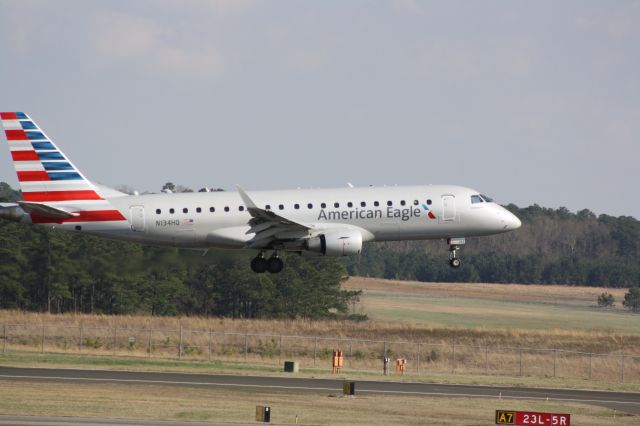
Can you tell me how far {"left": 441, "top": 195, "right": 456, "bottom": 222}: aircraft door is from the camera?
66000 millimetres

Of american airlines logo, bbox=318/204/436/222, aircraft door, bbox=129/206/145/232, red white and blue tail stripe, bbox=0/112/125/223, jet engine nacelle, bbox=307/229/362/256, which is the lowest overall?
jet engine nacelle, bbox=307/229/362/256

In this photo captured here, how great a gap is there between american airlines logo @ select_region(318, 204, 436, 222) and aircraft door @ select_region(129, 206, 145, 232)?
9.31 m

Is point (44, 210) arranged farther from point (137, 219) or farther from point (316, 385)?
point (316, 385)

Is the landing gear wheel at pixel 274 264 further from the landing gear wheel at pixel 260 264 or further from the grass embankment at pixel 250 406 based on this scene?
the grass embankment at pixel 250 406

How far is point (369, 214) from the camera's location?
65.1 m

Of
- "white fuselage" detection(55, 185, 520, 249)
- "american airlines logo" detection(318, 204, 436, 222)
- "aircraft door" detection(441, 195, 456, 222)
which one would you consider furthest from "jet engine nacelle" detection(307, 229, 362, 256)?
"aircraft door" detection(441, 195, 456, 222)

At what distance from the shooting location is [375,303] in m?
135

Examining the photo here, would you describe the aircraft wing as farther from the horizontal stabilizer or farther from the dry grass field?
the horizontal stabilizer

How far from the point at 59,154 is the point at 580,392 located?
31.3 meters

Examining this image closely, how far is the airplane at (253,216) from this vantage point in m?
64.4

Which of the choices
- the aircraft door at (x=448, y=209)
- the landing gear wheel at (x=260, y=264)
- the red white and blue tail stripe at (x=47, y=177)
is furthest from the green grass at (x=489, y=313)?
the red white and blue tail stripe at (x=47, y=177)

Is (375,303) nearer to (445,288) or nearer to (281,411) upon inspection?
(445,288)

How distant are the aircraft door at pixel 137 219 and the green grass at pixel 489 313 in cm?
5148

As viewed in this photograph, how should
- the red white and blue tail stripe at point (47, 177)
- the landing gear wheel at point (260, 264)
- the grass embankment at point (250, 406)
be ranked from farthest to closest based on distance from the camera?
1. the landing gear wheel at point (260, 264)
2. the red white and blue tail stripe at point (47, 177)
3. the grass embankment at point (250, 406)
